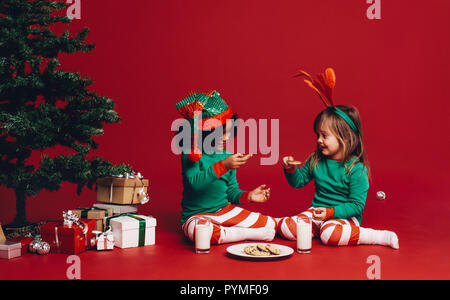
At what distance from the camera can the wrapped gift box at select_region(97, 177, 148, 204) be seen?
281 cm

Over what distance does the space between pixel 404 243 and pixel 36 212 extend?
2343mm

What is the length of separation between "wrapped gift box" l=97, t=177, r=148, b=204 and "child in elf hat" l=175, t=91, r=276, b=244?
29 centimetres

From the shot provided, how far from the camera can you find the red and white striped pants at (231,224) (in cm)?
257

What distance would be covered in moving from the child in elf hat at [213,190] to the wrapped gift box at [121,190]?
29 cm

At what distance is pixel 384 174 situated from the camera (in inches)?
192

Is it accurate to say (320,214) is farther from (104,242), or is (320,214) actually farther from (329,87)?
(104,242)

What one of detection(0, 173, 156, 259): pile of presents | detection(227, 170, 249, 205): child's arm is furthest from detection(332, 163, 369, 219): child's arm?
detection(0, 173, 156, 259): pile of presents

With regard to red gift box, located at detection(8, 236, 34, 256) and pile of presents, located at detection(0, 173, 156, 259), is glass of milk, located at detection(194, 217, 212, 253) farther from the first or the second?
red gift box, located at detection(8, 236, 34, 256)

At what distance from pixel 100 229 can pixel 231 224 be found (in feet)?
2.27

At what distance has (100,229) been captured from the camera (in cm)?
262

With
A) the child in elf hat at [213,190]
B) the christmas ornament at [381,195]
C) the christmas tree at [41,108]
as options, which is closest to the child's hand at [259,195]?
the child in elf hat at [213,190]

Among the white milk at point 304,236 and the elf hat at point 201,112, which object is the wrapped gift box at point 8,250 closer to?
the elf hat at point 201,112

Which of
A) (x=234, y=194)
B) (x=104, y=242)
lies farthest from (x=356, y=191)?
(x=104, y=242)

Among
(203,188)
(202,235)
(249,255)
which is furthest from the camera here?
(203,188)
